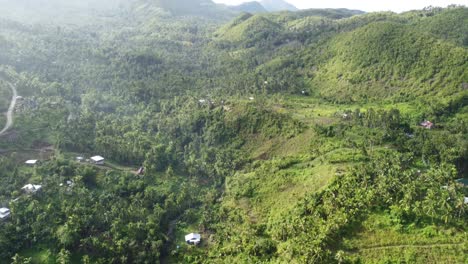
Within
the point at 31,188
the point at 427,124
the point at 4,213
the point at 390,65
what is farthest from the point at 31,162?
the point at 390,65

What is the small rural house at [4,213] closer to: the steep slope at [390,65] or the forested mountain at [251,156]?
the forested mountain at [251,156]

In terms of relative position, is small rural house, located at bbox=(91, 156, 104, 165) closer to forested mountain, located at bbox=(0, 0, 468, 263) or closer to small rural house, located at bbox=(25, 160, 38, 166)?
forested mountain, located at bbox=(0, 0, 468, 263)

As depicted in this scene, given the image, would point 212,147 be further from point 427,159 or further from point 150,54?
point 150,54

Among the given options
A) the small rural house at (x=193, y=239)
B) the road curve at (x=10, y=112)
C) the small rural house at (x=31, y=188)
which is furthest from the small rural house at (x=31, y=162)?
the small rural house at (x=193, y=239)

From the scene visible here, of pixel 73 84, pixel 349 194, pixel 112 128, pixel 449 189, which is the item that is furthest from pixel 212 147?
pixel 73 84

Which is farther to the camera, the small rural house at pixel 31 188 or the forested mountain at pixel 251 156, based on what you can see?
the small rural house at pixel 31 188

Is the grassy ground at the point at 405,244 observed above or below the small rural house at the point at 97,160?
above
